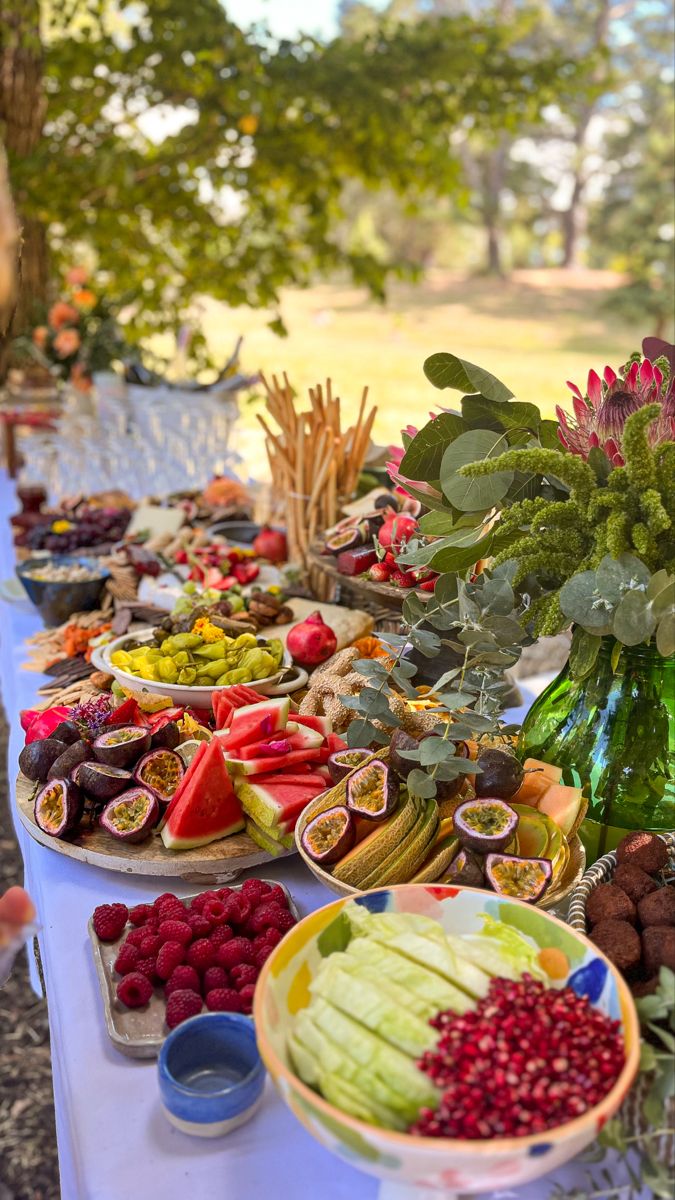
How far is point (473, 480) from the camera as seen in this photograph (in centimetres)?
119

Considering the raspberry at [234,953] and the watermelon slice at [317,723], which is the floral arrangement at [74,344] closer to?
the watermelon slice at [317,723]

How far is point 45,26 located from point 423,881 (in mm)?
6045

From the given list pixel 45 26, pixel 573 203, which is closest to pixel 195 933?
pixel 45 26

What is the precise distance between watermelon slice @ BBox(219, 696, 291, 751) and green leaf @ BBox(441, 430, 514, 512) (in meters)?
0.36

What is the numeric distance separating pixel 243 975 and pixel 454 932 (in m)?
0.21

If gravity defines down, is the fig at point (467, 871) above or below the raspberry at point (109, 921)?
above

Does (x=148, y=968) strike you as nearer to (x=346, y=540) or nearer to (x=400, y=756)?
(x=400, y=756)

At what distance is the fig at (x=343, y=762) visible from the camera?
1.22 meters

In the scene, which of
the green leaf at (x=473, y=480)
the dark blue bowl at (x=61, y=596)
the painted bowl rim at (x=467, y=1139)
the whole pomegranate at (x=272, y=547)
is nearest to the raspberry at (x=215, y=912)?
the painted bowl rim at (x=467, y=1139)

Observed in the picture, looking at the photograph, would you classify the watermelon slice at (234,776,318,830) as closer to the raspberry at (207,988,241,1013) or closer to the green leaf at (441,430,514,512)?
the raspberry at (207,988,241,1013)

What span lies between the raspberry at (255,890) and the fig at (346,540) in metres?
0.85

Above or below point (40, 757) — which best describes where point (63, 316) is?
above

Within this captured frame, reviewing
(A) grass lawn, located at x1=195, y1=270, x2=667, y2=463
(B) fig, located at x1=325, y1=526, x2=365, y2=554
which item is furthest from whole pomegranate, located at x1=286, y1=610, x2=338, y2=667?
(A) grass lawn, located at x1=195, y1=270, x2=667, y2=463

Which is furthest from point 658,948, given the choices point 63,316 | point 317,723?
point 63,316
